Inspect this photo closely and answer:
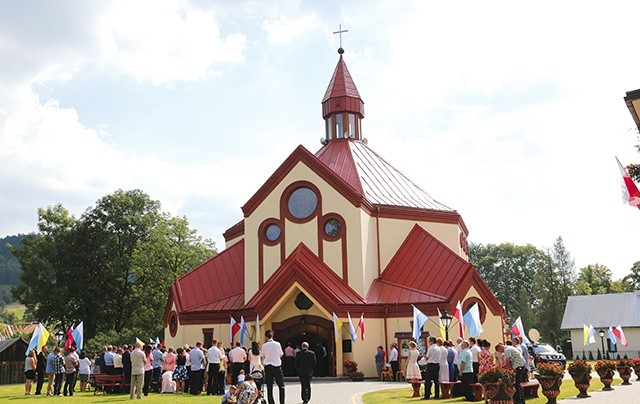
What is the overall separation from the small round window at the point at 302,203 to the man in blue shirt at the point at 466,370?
1676 centimetres

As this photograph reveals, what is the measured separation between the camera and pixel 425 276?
34.5 meters

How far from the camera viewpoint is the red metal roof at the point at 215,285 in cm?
3666

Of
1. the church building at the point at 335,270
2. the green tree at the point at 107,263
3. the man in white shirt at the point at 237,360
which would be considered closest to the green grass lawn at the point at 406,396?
the man in white shirt at the point at 237,360

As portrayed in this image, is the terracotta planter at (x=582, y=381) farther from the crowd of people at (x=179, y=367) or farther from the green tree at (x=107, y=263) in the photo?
the green tree at (x=107, y=263)

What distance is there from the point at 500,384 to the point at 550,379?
6.68 ft

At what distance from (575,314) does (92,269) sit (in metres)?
46.5

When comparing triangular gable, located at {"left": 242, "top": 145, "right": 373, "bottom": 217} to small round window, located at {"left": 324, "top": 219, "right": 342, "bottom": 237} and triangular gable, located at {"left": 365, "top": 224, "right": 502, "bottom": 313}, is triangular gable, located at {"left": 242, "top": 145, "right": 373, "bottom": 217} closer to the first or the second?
small round window, located at {"left": 324, "top": 219, "right": 342, "bottom": 237}

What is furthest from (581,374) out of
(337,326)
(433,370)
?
(337,326)

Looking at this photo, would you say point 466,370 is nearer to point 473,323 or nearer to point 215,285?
point 473,323

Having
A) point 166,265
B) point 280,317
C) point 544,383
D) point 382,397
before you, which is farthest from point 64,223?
point 544,383

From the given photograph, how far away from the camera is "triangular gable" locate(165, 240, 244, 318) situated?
120 ft

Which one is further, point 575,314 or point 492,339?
point 575,314

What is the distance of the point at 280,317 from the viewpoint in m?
33.9

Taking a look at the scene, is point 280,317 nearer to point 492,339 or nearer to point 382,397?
point 492,339
